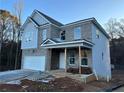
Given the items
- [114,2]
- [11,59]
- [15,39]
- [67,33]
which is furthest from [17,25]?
[114,2]

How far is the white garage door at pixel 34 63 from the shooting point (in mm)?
19073

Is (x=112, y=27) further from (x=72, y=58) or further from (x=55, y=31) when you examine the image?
(x=72, y=58)

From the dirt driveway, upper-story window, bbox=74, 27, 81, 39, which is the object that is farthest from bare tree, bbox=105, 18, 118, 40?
the dirt driveway

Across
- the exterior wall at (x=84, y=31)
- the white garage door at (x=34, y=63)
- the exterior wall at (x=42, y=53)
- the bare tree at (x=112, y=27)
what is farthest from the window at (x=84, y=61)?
the bare tree at (x=112, y=27)

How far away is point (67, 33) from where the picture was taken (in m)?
18.7

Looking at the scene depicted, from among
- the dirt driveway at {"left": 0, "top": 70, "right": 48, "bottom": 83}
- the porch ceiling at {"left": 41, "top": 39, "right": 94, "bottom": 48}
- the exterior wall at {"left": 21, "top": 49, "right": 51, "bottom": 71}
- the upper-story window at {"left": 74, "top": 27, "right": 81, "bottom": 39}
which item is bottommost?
the dirt driveway at {"left": 0, "top": 70, "right": 48, "bottom": 83}

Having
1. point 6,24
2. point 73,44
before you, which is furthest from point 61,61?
point 6,24

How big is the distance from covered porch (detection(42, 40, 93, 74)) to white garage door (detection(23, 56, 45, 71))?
1401mm

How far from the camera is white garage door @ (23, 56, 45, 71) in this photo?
62.6 ft

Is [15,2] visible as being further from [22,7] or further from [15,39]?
[15,39]

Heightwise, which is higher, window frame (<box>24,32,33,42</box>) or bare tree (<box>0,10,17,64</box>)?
bare tree (<box>0,10,17,64</box>)

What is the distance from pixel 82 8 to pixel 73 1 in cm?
162

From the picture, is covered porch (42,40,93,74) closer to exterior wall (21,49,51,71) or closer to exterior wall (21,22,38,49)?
exterior wall (21,49,51,71)

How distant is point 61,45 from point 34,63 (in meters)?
6.70
